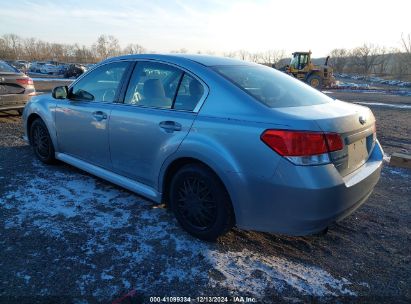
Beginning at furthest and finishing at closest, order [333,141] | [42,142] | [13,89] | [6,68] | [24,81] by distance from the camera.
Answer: [6,68]
[24,81]
[13,89]
[42,142]
[333,141]

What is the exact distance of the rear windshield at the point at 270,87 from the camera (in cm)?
292

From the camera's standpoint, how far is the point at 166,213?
368 cm

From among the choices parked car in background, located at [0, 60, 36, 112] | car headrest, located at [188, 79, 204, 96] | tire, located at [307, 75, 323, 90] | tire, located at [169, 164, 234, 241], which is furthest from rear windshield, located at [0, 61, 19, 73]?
tire, located at [307, 75, 323, 90]

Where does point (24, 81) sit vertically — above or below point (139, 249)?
above

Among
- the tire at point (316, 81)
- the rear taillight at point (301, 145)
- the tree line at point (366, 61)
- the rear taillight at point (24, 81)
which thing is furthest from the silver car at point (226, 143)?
the tree line at point (366, 61)

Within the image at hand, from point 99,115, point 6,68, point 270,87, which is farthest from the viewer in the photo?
point 6,68

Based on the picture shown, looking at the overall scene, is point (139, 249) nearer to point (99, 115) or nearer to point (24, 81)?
point (99, 115)

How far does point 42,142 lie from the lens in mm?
4973

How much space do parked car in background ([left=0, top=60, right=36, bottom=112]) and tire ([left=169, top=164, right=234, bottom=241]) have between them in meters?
6.48

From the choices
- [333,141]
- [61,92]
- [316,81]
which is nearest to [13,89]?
[61,92]

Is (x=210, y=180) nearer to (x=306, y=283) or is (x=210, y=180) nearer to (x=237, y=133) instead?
(x=237, y=133)

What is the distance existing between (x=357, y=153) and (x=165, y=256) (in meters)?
1.83

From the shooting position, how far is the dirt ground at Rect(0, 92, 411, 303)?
247 cm

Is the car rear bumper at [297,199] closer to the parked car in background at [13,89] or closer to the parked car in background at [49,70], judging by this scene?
the parked car in background at [13,89]
